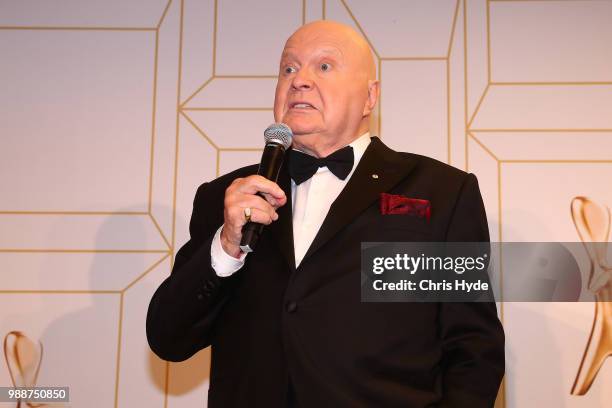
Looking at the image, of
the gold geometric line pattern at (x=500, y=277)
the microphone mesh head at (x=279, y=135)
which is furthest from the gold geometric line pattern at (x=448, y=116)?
the microphone mesh head at (x=279, y=135)

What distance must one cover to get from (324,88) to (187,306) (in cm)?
59

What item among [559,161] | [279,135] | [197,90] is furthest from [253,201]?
[559,161]

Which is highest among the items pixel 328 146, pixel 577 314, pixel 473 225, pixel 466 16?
pixel 466 16

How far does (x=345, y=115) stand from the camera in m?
1.71

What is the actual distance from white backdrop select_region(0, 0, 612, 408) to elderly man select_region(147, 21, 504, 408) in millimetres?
939

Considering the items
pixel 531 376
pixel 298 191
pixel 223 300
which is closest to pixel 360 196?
pixel 298 191

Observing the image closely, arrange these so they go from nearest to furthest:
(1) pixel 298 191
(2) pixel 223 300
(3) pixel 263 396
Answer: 1. (3) pixel 263 396
2. (2) pixel 223 300
3. (1) pixel 298 191

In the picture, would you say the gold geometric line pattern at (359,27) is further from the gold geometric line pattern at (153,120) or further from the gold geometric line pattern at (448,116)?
the gold geometric line pattern at (153,120)

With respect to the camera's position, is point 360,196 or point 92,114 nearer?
point 360,196

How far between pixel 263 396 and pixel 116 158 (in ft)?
4.74

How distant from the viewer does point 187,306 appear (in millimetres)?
1486

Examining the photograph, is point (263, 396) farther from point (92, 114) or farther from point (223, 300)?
point (92, 114)

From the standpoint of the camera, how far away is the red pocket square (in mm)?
1570

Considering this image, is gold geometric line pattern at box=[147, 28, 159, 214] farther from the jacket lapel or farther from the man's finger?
the man's finger
